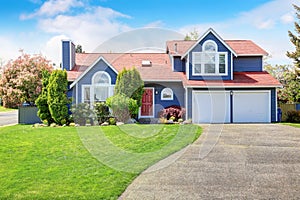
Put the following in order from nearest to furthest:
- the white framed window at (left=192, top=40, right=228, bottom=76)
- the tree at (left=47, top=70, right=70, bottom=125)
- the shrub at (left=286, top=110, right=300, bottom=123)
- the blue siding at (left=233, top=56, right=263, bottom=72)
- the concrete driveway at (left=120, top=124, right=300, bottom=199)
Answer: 1. the concrete driveway at (left=120, top=124, right=300, bottom=199)
2. the tree at (left=47, top=70, right=70, bottom=125)
3. the white framed window at (left=192, top=40, right=228, bottom=76)
4. the shrub at (left=286, top=110, right=300, bottom=123)
5. the blue siding at (left=233, top=56, right=263, bottom=72)

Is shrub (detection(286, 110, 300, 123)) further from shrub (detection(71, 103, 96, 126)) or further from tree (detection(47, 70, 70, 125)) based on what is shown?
tree (detection(47, 70, 70, 125))

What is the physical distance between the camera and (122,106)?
18.2 m

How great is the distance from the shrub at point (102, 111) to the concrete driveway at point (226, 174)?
818cm

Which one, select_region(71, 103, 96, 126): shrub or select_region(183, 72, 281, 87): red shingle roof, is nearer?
select_region(71, 103, 96, 126): shrub

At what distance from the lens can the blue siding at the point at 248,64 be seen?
74.4 ft

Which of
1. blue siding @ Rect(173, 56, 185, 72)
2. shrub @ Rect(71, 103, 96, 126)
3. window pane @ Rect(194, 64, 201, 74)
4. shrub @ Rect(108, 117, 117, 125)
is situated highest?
blue siding @ Rect(173, 56, 185, 72)

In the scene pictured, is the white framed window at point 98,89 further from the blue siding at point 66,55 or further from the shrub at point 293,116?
the shrub at point 293,116

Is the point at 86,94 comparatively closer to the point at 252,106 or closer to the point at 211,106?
the point at 211,106

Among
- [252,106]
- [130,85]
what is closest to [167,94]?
[130,85]

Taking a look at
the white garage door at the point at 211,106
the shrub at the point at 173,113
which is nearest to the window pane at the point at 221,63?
the white garage door at the point at 211,106

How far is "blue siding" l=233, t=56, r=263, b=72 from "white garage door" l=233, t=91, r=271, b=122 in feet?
9.64

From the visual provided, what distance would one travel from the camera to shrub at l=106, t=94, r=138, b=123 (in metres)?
18.2

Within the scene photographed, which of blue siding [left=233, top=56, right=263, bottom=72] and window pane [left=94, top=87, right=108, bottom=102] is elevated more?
blue siding [left=233, top=56, right=263, bottom=72]

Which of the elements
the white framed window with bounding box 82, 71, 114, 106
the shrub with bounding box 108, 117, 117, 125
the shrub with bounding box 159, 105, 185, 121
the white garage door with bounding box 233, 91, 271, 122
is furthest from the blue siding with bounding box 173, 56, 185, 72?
the shrub with bounding box 108, 117, 117, 125
